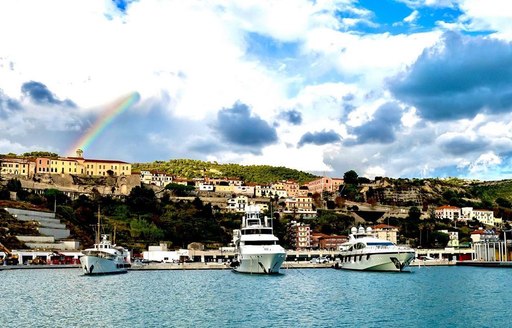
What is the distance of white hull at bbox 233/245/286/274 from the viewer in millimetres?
70250

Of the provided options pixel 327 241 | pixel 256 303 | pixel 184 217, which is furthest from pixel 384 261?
pixel 184 217

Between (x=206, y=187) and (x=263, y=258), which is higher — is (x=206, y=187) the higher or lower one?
the higher one

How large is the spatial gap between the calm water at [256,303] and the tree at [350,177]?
130 metres

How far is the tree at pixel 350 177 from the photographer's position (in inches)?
7687

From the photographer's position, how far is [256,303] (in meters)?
44.3

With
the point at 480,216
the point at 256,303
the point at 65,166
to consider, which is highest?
the point at 65,166

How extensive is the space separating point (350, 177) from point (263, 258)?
423 ft

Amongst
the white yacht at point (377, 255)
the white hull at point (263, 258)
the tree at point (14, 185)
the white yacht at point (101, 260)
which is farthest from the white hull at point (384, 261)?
the tree at point (14, 185)

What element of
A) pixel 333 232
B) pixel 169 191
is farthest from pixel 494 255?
pixel 169 191

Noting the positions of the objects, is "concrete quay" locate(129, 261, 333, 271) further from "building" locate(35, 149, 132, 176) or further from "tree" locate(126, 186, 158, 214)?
"building" locate(35, 149, 132, 176)

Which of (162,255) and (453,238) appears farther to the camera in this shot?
(453,238)

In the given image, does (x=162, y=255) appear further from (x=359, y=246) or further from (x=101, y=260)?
(x=359, y=246)

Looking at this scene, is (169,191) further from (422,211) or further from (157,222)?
(422,211)

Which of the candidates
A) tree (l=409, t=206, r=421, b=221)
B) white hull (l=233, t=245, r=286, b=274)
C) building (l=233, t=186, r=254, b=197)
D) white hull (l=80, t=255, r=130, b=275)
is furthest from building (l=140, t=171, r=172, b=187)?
white hull (l=233, t=245, r=286, b=274)
